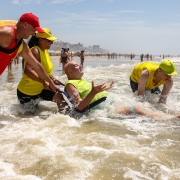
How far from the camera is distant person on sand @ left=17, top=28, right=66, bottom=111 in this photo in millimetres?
4613

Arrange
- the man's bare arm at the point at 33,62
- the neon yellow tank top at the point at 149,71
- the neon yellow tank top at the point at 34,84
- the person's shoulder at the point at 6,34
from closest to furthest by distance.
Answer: the person's shoulder at the point at 6,34
the man's bare arm at the point at 33,62
the neon yellow tank top at the point at 34,84
the neon yellow tank top at the point at 149,71

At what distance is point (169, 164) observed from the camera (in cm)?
266

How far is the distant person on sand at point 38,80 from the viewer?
4613 millimetres

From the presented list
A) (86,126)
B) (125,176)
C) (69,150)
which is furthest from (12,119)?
(125,176)

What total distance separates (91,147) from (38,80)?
195 cm

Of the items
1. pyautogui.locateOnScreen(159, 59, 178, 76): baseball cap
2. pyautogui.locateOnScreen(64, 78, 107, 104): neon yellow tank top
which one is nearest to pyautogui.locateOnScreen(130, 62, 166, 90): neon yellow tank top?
pyautogui.locateOnScreen(159, 59, 178, 76): baseball cap

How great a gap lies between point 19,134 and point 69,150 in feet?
2.88

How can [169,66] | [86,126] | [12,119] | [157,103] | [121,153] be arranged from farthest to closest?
1. [157,103]
2. [169,66]
3. [12,119]
4. [86,126]
5. [121,153]

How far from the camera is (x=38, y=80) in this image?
15.0 feet

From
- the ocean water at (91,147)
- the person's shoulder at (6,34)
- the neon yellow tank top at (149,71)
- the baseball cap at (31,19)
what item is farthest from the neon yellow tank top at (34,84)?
the neon yellow tank top at (149,71)

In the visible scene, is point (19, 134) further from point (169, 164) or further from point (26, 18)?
point (169, 164)

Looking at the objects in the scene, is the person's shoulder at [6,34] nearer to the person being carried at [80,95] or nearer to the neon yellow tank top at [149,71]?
the person being carried at [80,95]

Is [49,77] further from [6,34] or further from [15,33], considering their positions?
[6,34]

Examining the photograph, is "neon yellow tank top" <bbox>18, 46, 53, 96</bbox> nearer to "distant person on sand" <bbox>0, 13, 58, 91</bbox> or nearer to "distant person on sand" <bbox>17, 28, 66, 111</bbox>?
"distant person on sand" <bbox>17, 28, 66, 111</bbox>
